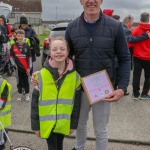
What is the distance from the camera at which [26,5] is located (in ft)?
204

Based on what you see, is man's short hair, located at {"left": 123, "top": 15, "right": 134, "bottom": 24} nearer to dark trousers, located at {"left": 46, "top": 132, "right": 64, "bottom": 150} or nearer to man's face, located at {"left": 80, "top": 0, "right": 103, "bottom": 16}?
man's face, located at {"left": 80, "top": 0, "right": 103, "bottom": 16}

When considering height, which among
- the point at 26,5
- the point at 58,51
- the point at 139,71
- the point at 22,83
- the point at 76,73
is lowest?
the point at 26,5

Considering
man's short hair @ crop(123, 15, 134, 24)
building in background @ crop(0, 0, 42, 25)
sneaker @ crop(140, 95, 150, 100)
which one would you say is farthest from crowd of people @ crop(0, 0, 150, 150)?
building in background @ crop(0, 0, 42, 25)

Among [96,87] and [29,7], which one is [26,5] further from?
[96,87]

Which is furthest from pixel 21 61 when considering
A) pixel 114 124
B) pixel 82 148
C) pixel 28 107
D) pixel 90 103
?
pixel 90 103

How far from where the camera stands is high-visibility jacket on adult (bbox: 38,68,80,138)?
2.86 meters

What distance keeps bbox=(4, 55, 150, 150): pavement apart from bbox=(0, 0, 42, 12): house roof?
5537cm

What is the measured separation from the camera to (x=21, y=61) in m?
6.00

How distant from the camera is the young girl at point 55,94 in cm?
286

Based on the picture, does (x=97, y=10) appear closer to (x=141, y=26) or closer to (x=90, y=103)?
(x=90, y=103)

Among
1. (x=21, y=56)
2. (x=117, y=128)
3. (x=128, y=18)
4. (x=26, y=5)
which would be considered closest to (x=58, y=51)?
(x=117, y=128)

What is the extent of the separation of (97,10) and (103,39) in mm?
301

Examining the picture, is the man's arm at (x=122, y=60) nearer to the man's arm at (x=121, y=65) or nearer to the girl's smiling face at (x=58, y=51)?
the man's arm at (x=121, y=65)

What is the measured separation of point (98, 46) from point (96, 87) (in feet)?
1.43
